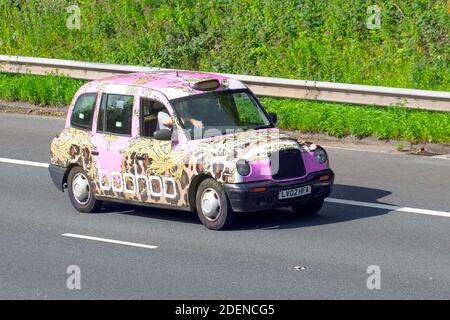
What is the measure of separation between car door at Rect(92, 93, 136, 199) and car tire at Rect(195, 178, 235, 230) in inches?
47.6

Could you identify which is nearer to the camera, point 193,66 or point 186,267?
point 186,267

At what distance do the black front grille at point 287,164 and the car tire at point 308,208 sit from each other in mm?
718

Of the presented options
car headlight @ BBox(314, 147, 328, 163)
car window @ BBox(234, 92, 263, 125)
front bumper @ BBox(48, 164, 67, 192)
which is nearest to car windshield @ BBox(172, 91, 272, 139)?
car window @ BBox(234, 92, 263, 125)

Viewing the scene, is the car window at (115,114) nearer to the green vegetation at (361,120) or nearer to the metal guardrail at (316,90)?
the green vegetation at (361,120)

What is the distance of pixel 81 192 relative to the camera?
688 inches

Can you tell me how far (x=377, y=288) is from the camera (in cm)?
1280

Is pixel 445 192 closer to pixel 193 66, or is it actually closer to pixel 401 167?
pixel 401 167

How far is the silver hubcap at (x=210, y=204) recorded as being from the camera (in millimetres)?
15688

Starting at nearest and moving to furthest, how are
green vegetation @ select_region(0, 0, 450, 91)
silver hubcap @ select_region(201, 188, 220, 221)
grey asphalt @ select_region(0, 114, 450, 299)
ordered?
grey asphalt @ select_region(0, 114, 450, 299), silver hubcap @ select_region(201, 188, 220, 221), green vegetation @ select_region(0, 0, 450, 91)

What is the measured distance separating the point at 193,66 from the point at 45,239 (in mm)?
11519

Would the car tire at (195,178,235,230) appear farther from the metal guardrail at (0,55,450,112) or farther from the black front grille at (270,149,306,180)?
the metal guardrail at (0,55,450,112)

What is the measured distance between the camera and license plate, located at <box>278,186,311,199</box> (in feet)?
51.1
